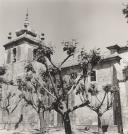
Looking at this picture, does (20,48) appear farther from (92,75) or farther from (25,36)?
(92,75)

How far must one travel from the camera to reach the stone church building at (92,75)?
27.9 m

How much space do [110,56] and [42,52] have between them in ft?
54.9

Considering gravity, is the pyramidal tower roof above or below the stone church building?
above

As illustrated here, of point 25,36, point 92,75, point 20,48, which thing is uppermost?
point 25,36

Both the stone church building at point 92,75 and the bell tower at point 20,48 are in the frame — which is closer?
the stone church building at point 92,75

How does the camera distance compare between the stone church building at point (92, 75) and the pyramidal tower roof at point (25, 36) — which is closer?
the stone church building at point (92, 75)

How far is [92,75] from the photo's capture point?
3300 centimetres

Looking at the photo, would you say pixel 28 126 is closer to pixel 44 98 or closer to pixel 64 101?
pixel 44 98

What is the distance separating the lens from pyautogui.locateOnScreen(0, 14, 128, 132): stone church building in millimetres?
27859

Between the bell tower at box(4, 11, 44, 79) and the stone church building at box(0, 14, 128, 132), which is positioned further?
the bell tower at box(4, 11, 44, 79)

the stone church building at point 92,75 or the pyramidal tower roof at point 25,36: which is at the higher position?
the pyramidal tower roof at point 25,36

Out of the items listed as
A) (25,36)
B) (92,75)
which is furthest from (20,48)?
(92,75)

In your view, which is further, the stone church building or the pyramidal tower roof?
the pyramidal tower roof

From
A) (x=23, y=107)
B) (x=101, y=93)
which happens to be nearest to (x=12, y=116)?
(x=23, y=107)
